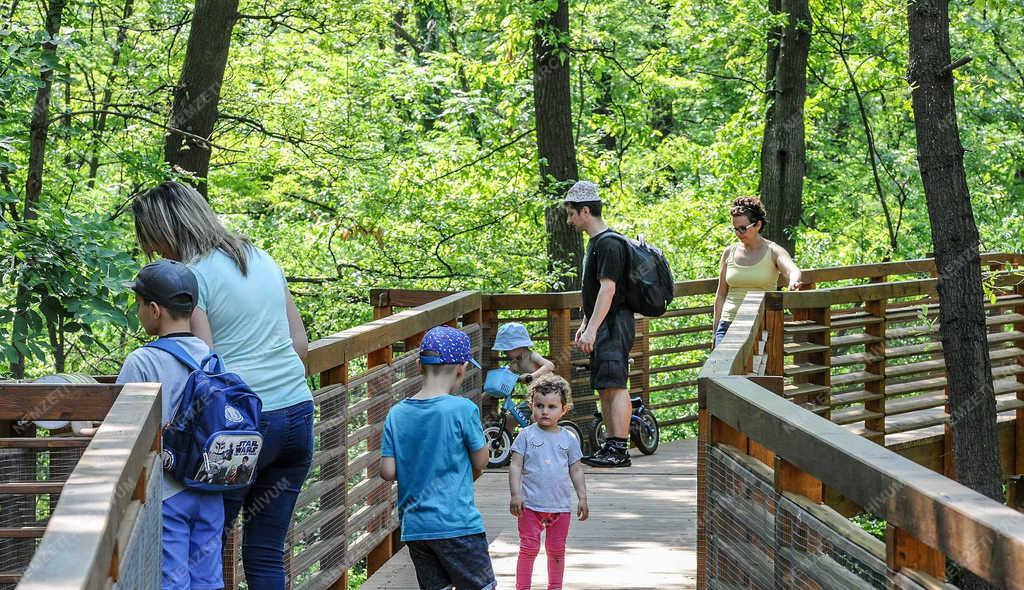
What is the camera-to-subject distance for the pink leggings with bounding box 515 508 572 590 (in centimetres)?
566

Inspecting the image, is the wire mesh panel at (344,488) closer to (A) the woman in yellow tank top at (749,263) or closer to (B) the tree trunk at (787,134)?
(A) the woman in yellow tank top at (749,263)

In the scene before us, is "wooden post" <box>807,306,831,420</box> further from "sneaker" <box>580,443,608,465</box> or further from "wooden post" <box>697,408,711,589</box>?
"wooden post" <box>697,408,711,589</box>

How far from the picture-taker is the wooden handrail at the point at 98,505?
1.79 m

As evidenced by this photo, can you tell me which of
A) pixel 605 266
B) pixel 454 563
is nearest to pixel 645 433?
pixel 605 266

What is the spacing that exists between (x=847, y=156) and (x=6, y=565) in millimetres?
24019

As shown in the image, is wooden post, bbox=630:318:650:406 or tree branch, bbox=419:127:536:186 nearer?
wooden post, bbox=630:318:650:406

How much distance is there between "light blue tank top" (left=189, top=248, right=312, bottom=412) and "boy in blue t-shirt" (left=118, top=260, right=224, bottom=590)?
0.76 feet

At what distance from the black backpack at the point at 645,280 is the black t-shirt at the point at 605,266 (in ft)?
0.13

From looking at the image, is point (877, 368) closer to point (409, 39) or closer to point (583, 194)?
point (583, 194)

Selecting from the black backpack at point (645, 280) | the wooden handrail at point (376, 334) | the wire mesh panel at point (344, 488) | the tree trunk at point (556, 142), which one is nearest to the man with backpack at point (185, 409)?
the wooden handrail at point (376, 334)

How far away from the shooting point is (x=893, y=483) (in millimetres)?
2443

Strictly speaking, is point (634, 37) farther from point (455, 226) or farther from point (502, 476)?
point (502, 476)

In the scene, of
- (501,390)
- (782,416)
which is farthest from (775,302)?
(782,416)

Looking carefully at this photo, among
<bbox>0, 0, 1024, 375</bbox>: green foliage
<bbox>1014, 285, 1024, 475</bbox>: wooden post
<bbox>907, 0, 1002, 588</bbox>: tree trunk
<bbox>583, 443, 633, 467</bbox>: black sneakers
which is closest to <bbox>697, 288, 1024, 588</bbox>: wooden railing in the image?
<bbox>907, 0, 1002, 588</bbox>: tree trunk
